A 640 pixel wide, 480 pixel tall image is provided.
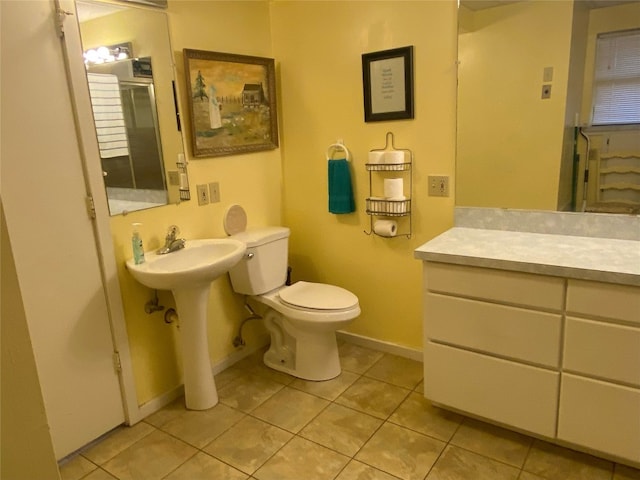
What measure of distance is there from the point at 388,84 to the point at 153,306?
1690 mm

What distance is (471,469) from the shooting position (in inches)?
74.7

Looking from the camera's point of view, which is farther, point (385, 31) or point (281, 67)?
point (281, 67)

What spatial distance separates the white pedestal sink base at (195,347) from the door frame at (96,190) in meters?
0.26

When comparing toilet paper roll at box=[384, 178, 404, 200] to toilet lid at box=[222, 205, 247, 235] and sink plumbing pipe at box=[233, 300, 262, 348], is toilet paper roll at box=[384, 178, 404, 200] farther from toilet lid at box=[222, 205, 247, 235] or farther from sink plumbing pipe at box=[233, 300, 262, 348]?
sink plumbing pipe at box=[233, 300, 262, 348]

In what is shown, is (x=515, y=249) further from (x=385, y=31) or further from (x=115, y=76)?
(x=115, y=76)

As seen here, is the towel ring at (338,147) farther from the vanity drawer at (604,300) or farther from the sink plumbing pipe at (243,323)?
the vanity drawer at (604,300)

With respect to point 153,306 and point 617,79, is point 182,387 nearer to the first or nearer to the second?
point 153,306

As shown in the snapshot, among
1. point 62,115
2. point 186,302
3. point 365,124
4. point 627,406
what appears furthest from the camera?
point 365,124

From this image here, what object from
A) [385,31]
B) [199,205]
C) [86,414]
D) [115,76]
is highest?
[385,31]

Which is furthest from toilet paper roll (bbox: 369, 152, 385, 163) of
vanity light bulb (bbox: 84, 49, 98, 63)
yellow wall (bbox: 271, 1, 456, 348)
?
vanity light bulb (bbox: 84, 49, 98, 63)

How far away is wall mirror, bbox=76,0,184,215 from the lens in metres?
1.99

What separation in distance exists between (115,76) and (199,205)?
746 mm

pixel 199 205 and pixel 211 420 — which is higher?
pixel 199 205

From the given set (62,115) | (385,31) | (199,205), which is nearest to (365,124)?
(385,31)
